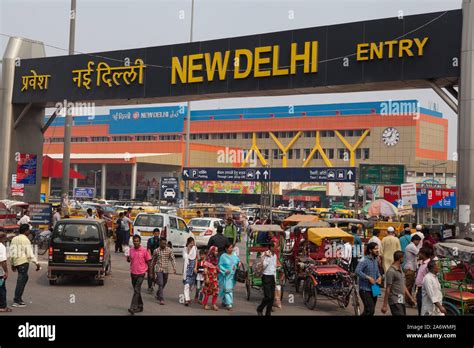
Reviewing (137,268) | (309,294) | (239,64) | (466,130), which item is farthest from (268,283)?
(239,64)

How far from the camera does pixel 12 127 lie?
3167 centimetres

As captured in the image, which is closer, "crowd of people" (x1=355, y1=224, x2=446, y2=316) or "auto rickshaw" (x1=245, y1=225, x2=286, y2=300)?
"crowd of people" (x1=355, y1=224, x2=446, y2=316)

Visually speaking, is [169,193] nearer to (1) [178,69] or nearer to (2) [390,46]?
(1) [178,69]

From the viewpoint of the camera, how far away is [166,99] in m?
27.6

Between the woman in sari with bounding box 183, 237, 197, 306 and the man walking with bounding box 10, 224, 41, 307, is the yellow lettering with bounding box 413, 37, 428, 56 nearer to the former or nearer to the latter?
the woman in sari with bounding box 183, 237, 197, 306

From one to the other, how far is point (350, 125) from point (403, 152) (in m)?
8.88

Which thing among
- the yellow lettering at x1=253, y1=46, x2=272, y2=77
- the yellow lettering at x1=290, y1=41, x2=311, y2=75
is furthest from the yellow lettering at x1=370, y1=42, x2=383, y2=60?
the yellow lettering at x1=253, y1=46, x2=272, y2=77

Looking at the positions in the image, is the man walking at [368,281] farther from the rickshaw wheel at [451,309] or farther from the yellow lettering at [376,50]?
the yellow lettering at [376,50]

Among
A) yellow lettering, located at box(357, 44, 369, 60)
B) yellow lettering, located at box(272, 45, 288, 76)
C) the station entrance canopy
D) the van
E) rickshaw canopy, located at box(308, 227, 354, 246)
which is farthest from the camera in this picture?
the van

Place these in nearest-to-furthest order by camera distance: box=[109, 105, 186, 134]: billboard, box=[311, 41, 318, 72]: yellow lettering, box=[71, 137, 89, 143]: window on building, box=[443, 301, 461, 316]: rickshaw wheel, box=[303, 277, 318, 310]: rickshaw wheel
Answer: box=[443, 301, 461, 316]: rickshaw wheel
box=[303, 277, 318, 310]: rickshaw wheel
box=[311, 41, 318, 72]: yellow lettering
box=[109, 105, 186, 134]: billboard
box=[71, 137, 89, 143]: window on building

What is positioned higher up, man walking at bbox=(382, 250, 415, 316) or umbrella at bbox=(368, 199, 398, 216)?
umbrella at bbox=(368, 199, 398, 216)

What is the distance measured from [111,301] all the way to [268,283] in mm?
4079

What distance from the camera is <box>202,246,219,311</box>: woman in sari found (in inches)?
573
